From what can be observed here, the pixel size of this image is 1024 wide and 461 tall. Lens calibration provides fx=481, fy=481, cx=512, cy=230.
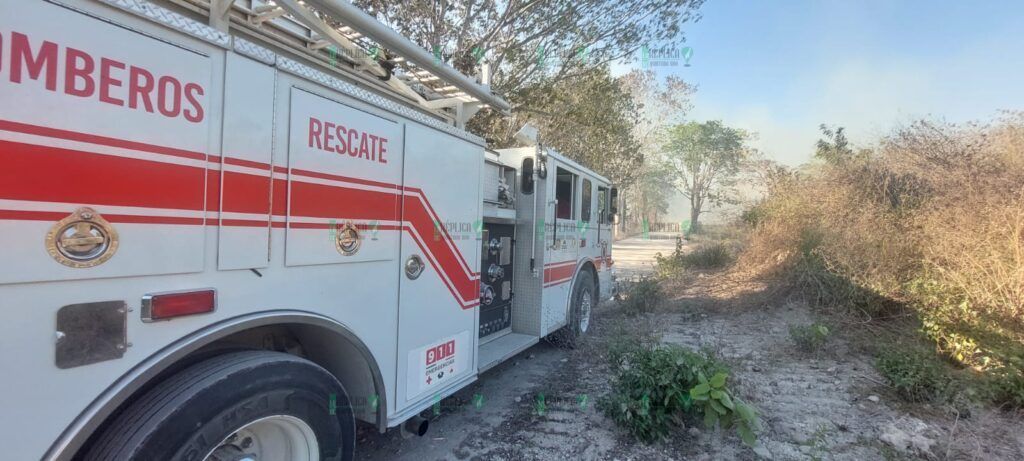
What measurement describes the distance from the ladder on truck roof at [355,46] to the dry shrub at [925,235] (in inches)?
208

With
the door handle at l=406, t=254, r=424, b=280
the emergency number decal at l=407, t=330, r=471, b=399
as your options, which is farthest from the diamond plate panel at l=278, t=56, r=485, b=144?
the emergency number decal at l=407, t=330, r=471, b=399

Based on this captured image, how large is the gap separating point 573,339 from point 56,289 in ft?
17.7

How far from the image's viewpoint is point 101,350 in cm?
165

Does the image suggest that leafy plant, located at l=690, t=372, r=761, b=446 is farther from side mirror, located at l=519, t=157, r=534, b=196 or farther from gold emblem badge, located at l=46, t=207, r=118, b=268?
gold emblem badge, located at l=46, t=207, r=118, b=268

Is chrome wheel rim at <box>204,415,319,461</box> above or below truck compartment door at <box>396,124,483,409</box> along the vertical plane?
below

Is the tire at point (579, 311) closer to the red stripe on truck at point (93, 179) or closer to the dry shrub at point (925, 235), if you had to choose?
the dry shrub at point (925, 235)

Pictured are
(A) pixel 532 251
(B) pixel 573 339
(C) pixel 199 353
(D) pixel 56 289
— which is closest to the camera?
(D) pixel 56 289

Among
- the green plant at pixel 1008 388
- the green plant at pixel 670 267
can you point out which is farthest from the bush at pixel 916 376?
the green plant at pixel 670 267

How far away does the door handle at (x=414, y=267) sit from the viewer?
10.2 ft

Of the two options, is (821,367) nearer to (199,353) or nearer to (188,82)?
(199,353)

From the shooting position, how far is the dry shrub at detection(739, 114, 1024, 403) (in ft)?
16.4

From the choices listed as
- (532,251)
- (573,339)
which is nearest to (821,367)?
(573,339)

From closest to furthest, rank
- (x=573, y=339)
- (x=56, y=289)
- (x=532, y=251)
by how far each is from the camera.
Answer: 1. (x=56, y=289)
2. (x=532, y=251)
3. (x=573, y=339)

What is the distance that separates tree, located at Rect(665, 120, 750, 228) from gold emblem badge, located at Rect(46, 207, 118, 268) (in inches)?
1577
